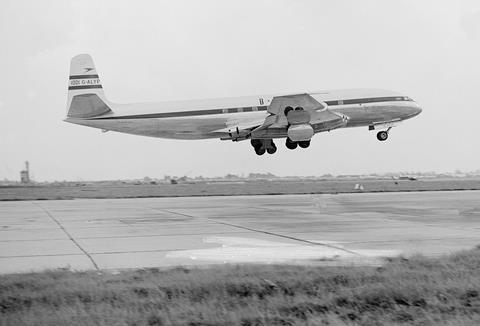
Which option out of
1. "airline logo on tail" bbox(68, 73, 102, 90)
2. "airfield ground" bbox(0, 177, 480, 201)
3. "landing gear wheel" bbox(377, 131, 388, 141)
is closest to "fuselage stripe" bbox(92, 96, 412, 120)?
"airline logo on tail" bbox(68, 73, 102, 90)

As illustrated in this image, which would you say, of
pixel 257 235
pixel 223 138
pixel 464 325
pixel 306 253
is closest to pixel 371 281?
pixel 464 325

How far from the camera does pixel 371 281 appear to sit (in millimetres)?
8617

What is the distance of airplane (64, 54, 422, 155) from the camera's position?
144 feet

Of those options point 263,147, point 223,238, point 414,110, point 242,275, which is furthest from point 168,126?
point 242,275

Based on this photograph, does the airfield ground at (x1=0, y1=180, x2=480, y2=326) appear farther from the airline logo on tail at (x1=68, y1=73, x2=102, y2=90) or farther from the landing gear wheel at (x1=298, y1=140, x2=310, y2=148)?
the airline logo on tail at (x1=68, y1=73, x2=102, y2=90)

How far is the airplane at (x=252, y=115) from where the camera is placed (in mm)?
43781

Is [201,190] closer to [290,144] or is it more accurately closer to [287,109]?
[290,144]

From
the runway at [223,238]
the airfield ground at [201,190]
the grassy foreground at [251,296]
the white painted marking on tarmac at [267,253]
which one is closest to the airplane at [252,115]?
the airfield ground at [201,190]

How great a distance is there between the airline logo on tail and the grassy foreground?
40.4m

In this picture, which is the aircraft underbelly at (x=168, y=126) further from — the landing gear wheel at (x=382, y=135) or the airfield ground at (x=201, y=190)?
the landing gear wheel at (x=382, y=135)

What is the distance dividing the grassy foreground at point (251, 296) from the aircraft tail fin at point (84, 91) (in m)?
37.9

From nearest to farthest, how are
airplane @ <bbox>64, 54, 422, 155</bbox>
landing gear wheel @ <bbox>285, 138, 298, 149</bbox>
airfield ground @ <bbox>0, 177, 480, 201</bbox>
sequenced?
airplane @ <bbox>64, 54, 422, 155</bbox> → airfield ground @ <bbox>0, 177, 480, 201</bbox> → landing gear wheel @ <bbox>285, 138, 298, 149</bbox>

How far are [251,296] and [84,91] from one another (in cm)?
4228

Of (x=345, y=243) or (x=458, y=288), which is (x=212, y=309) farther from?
(x=345, y=243)
